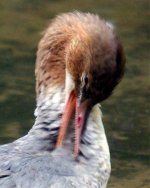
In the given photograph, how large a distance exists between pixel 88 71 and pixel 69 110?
16.9 inches

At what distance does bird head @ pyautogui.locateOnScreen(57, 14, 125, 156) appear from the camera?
5465 mm

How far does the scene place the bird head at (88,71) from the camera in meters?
5.46

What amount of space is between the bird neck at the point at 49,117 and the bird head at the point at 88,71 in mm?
51

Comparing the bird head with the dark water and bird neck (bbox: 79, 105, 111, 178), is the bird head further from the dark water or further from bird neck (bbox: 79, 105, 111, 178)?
the dark water

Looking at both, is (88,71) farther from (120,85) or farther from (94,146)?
(120,85)

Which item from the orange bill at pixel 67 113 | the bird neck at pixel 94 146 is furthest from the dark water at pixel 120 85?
the orange bill at pixel 67 113

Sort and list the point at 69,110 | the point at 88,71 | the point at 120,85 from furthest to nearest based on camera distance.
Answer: the point at 120,85 → the point at 69,110 → the point at 88,71

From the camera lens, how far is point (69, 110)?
588 centimetres

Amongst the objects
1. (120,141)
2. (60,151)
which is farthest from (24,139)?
(120,141)

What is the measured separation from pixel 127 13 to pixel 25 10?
1027 millimetres

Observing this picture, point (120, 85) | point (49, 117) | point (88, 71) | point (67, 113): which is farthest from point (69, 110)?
point (120, 85)

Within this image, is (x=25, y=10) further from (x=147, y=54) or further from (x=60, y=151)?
(x=60, y=151)

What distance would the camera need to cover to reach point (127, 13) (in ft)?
35.4

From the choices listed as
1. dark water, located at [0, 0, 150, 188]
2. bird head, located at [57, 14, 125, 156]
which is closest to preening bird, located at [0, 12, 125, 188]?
bird head, located at [57, 14, 125, 156]
